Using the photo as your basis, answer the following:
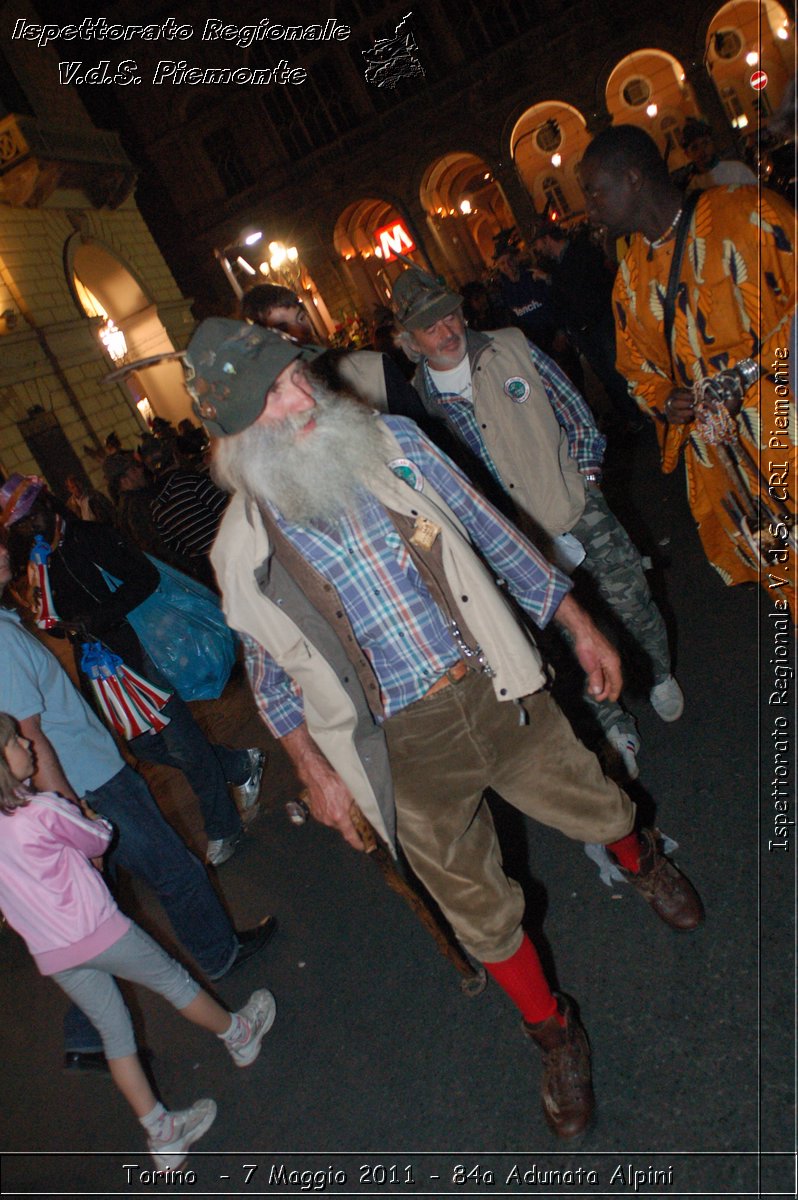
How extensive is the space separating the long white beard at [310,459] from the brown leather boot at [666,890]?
64.8 inches

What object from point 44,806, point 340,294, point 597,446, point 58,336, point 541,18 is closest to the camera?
point 44,806

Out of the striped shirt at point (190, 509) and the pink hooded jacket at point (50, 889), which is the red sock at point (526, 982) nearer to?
the pink hooded jacket at point (50, 889)

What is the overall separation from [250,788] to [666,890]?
127 inches

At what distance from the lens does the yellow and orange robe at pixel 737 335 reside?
242cm

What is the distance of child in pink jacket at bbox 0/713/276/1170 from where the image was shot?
2.75 metres

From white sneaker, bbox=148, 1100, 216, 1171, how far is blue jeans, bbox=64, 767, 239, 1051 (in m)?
0.54

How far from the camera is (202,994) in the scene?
314cm

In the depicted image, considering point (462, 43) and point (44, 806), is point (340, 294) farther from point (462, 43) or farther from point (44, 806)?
point (44, 806)

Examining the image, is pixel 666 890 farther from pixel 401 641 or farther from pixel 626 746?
pixel 401 641

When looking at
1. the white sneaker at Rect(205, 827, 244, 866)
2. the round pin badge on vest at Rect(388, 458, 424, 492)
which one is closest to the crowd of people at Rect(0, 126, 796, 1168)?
the round pin badge on vest at Rect(388, 458, 424, 492)

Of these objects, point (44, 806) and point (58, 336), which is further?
point (58, 336)

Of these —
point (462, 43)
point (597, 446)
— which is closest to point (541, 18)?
point (462, 43)

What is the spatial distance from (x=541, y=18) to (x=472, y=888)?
99.1 feet

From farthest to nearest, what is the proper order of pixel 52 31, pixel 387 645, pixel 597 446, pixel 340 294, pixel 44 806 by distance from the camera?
pixel 340 294
pixel 52 31
pixel 597 446
pixel 44 806
pixel 387 645
